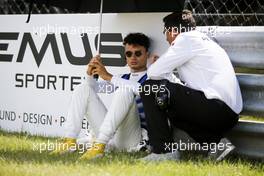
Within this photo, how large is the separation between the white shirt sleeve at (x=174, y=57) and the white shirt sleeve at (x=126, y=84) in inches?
13.1

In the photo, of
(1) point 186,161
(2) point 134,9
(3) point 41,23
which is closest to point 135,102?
(1) point 186,161

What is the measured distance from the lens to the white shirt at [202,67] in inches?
203

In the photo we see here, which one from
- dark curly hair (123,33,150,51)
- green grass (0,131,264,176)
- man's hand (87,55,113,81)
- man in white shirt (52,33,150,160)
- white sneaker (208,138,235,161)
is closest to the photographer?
green grass (0,131,264,176)

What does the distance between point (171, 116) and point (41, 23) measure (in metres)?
2.58

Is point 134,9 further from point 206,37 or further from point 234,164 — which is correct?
point 234,164

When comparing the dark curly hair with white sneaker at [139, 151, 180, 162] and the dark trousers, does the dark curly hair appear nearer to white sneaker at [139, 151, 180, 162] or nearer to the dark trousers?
the dark trousers

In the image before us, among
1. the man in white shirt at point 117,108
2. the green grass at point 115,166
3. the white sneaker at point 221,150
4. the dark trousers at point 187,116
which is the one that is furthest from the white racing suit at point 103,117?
the white sneaker at point 221,150

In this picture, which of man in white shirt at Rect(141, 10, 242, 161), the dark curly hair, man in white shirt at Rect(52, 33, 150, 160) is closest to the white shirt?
man in white shirt at Rect(141, 10, 242, 161)

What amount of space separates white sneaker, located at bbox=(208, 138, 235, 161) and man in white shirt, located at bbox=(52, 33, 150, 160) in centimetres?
76

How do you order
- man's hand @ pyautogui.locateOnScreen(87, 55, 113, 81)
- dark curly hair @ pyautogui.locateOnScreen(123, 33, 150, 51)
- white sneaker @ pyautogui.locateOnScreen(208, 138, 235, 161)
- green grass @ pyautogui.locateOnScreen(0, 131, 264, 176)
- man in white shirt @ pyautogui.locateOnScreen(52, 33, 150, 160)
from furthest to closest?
dark curly hair @ pyautogui.locateOnScreen(123, 33, 150, 51), man's hand @ pyautogui.locateOnScreen(87, 55, 113, 81), man in white shirt @ pyautogui.locateOnScreen(52, 33, 150, 160), white sneaker @ pyautogui.locateOnScreen(208, 138, 235, 161), green grass @ pyautogui.locateOnScreen(0, 131, 264, 176)

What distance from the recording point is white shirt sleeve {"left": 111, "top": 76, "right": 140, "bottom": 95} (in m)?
5.52

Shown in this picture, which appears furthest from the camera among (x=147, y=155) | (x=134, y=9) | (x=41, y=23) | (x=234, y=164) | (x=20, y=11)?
(x=20, y=11)

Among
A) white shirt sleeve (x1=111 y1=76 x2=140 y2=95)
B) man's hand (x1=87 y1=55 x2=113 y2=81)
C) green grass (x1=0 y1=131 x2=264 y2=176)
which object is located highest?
man's hand (x1=87 y1=55 x2=113 y2=81)

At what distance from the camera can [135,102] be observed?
5.66 m
